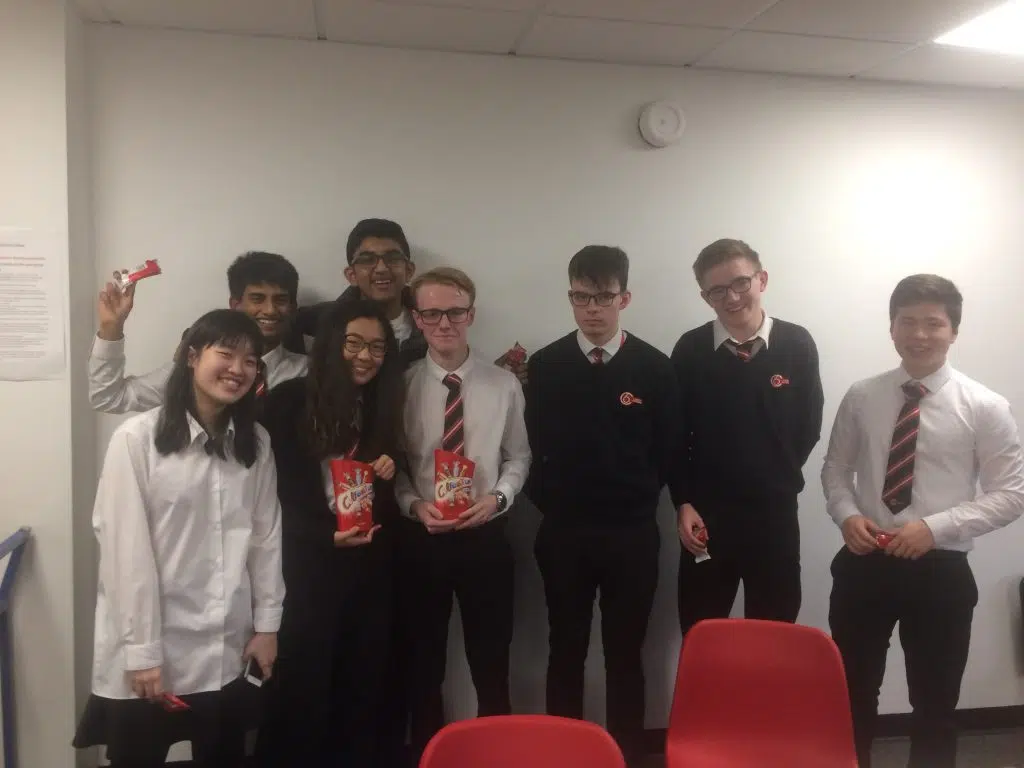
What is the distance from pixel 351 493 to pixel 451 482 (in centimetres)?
31

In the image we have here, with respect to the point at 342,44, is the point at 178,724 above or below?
below

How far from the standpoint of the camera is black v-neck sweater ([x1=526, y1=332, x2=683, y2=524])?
2.34 meters

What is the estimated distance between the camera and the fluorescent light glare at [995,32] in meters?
2.48

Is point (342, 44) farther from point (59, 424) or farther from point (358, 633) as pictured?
point (358, 633)

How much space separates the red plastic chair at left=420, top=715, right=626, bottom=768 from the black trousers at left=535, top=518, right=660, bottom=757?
99cm

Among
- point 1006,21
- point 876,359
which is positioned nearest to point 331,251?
point 876,359

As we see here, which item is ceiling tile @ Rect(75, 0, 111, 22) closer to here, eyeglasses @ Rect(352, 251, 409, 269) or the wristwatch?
eyeglasses @ Rect(352, 251, 409, 269)

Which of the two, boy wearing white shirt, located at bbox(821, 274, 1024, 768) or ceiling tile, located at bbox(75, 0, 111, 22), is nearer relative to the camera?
boy wearing white shirt, located at bbox(821, 274, 1024, 768)

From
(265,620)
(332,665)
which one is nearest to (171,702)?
(265,620)

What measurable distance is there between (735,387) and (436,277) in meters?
1.12

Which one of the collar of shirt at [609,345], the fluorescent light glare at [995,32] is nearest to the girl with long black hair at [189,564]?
the collar of shirt at [609,345]

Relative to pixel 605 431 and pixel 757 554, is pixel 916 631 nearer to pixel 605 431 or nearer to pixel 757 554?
pixel 757 554

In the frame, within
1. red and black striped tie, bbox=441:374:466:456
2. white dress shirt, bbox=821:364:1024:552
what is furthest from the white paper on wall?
white dress shirt, bbox=821:364:1024:552

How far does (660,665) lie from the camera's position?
299cm
